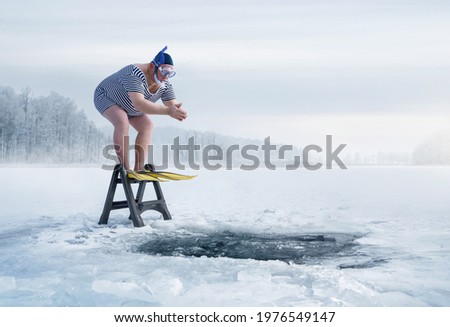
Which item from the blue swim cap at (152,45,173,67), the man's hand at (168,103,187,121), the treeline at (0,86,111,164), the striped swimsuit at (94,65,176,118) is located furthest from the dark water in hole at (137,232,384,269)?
the treeline at (0,86,111,164)

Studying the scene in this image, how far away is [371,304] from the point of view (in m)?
2.75

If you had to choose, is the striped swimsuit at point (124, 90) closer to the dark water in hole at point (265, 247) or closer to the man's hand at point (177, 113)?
the man's hand at point (177, 113)

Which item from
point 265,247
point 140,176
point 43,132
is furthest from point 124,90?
point 43,132

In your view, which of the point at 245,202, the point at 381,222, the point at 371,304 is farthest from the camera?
the point at 245,202

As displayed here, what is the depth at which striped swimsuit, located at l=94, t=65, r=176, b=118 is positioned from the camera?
4887 millimetres

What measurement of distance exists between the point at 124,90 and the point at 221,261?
2.31 m

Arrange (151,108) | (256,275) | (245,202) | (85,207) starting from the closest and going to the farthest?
1. (256,275)
2. (151,108)
3. (85,207)
4. (245,202)

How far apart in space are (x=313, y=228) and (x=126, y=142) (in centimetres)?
218

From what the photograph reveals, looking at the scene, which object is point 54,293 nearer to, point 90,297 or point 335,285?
point 90,297

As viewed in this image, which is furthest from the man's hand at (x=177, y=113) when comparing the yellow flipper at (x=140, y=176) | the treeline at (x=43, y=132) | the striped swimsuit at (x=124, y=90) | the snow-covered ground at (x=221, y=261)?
the treeline at (x=43, y=132)

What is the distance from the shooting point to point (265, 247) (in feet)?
13.6

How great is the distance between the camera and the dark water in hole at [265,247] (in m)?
3.78

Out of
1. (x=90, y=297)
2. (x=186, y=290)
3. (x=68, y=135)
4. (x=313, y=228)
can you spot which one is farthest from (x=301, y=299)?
(x=68, y=135)

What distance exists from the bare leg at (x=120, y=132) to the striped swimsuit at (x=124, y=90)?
0.08 m
